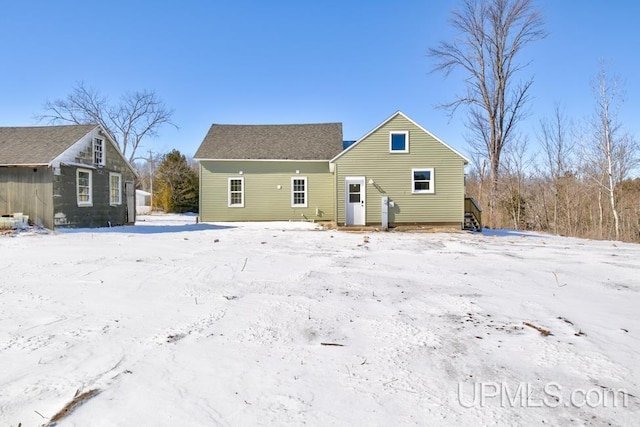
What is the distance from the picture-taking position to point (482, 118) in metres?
22.6

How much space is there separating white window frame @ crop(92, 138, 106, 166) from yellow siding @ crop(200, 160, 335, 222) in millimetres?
4573

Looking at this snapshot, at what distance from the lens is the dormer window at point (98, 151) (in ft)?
51.5

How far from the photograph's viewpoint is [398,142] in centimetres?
1587

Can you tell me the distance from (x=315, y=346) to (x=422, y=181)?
45.0 feet

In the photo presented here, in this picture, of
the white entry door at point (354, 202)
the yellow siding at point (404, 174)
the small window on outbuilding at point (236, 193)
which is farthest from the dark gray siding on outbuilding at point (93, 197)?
the white entry door at point (354, 202)

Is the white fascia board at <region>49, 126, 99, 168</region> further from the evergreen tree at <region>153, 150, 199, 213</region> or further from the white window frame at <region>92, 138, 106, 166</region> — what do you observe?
the evergreen tree at <region>153, 150, 199, 213</region>

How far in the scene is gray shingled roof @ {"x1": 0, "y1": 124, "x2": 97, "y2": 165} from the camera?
13.3m

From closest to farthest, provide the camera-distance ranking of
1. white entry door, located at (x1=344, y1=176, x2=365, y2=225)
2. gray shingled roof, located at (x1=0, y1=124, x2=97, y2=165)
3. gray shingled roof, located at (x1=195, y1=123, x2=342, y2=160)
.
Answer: gray shingled roof, located at (x1=0, y1=124, x2=97, y2=165)
white entry door, located at (x1=344, y1=176, x2=365, y2=225)
gray shingled roof, located at (x1=195, y1=123, x2=342, y2=160)

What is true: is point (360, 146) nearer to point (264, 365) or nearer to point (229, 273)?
point (229, 273)

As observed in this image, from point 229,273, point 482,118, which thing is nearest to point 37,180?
point 229,273

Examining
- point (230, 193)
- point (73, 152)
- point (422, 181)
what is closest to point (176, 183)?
point (230, 193)

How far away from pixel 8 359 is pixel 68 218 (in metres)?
13.5

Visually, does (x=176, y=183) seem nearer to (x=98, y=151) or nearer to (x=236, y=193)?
(x=236, y=193)

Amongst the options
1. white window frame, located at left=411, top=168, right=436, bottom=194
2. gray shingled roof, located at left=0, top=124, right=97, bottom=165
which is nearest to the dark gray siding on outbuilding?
gray shingled roof, located at left=0, top=124, right=97, bottom=165
